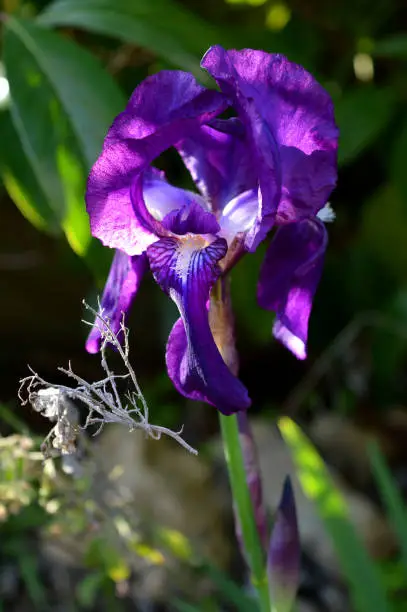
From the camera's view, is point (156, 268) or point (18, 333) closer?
point (156, 268)

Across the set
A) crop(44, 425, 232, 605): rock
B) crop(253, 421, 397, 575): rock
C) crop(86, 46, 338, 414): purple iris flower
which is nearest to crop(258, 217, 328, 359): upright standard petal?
crop(86, 46, 338, 414): purple iris flower

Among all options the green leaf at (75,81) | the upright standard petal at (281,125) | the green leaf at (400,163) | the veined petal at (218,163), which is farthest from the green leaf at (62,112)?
the green leaf at (400,163)

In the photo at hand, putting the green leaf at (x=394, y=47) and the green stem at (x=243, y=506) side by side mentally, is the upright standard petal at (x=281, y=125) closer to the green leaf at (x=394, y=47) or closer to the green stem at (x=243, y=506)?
the green stem at (x=243, y=506)

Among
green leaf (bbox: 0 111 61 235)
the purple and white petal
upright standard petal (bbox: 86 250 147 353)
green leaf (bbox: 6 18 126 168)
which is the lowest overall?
green leaf (bbox: 0 111 61 235)

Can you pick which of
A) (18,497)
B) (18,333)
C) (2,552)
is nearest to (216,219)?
(18,497)

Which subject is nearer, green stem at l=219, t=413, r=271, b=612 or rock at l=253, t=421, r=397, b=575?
green stem at l=219, t=413, r=271, b=612

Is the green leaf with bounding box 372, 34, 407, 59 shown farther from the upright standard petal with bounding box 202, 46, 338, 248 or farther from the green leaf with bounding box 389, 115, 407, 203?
the upright standard petal with bounding box 202, 46, 338, 248

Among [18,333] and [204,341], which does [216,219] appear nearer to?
[204,341]

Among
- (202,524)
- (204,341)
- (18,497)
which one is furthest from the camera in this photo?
(202,524)
